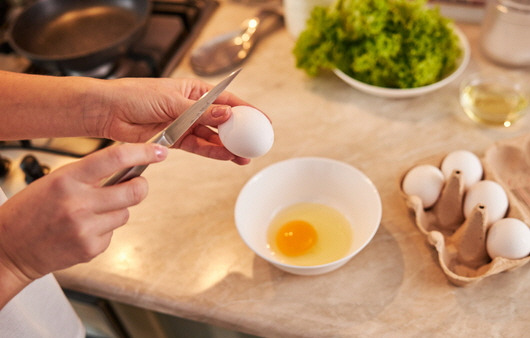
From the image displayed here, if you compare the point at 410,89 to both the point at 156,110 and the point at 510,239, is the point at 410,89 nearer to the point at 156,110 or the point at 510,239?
the point at 510,239

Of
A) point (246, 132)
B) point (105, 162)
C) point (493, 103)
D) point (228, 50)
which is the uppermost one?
point (105, 162)

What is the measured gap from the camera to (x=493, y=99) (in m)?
1.16

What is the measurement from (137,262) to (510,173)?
2.64 ft

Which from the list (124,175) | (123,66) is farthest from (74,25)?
(124,175)

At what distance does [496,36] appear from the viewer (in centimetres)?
122

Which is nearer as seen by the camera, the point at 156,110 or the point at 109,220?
the point at 109,220

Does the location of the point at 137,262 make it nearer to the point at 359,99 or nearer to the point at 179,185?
the point at 179,185

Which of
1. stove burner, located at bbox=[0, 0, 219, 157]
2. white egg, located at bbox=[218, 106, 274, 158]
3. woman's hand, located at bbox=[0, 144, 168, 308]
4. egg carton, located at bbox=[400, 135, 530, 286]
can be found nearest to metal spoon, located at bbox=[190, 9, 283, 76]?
stove burner, located at bbox=[0, 0, 219, 157]

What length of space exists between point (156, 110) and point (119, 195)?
28cm

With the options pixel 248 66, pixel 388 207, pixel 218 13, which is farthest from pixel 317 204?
pixel 218 13

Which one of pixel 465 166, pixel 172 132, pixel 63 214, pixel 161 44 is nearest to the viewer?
pixel 63 214

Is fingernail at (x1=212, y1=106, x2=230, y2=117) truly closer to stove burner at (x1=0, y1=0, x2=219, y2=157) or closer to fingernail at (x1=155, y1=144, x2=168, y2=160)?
fingernail at (x1=155, y1=144, x2=168, y2=160)

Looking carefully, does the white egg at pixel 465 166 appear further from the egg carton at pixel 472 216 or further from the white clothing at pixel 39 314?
the white clothing at pixel 39 314

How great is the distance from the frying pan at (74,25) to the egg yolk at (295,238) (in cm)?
68
